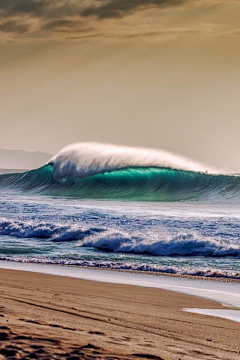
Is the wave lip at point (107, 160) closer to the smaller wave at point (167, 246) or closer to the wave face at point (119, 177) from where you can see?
the wave face at point (119, 177)

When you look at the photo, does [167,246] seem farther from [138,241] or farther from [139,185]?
[139,185]

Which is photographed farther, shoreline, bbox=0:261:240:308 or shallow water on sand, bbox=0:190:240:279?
shallow water on sand, bbox=0:190:240:279

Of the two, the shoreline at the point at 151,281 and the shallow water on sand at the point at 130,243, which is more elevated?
the shallow water on sand at the point at 130,243

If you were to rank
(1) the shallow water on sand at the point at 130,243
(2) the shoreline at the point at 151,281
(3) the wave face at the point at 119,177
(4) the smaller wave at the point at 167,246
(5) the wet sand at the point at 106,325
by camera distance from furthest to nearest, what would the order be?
1. (3) the wave face at the point at 119,177
2. (4) the smaller wave at the point at 167,246
3. (1) the shallow water on sand at the point at 130,243
4. (2) the shoreline at the point at 151,281
5. (5) the wet sand at the point at 106,325

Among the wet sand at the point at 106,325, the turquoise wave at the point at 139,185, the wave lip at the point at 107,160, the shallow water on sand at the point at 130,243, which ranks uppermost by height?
the wave lip at the point at 107,160

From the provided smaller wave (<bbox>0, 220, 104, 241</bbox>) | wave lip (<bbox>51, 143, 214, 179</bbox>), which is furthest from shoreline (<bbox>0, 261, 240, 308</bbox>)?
wave lip (<bbox>51, 143, 214, 179</bbox>)

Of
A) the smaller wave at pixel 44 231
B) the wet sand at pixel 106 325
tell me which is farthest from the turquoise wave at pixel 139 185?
the wet sand at pixel 106 325

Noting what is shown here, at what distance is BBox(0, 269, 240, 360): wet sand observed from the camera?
3834mm

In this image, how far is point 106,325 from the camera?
A: 4.95 meters

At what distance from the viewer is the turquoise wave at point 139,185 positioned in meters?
33.3

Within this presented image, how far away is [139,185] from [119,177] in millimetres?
2078

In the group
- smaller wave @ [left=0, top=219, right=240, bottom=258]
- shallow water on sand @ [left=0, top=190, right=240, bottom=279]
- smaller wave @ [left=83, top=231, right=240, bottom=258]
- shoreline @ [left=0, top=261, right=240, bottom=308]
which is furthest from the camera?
smaller wave @ [left=0, top=219, right=240, bottom=258]

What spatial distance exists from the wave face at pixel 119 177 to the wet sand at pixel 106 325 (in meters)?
26.4

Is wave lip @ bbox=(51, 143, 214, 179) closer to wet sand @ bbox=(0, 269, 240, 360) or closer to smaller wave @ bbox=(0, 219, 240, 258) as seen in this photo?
smaller wave @ bbox=(0, 219, 240, 258)
